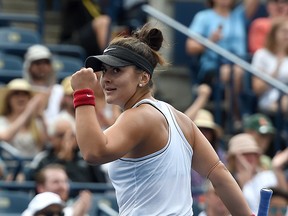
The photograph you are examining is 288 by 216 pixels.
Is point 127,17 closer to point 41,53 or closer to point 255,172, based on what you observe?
point 41,53

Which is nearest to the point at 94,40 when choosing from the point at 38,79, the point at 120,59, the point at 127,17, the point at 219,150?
the point at 127,17

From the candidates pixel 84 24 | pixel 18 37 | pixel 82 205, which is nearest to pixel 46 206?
pixel 82 205

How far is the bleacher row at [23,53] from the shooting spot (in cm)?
1055

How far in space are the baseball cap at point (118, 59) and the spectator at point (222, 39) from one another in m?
5.72

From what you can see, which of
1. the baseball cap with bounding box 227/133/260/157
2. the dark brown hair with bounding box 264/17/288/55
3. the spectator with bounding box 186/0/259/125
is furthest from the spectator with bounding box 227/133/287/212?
the dark brown hair with bounding box 264/17/288/55

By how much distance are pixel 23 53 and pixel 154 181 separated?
6.25 metres

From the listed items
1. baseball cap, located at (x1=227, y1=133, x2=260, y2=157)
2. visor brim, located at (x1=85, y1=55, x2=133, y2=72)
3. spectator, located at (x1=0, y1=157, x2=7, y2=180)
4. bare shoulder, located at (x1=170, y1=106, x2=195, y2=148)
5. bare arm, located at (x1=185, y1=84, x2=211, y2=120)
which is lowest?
spectator, located at (x1=0, y1=157, x2=7, y2=180)

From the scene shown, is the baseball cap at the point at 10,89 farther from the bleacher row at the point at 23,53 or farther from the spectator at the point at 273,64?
the spectator at the point at 273,64

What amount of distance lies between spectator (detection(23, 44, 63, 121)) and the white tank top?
16.3 feet

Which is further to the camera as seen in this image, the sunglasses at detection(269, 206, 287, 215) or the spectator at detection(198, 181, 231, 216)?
the sunglasses at detection(269, 206, 287, 215)

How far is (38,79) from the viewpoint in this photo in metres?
10.1

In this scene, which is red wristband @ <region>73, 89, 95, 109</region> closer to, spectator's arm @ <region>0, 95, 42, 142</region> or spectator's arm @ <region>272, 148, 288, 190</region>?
spectator's arm @ <region>0, 95, 42, 142</region>

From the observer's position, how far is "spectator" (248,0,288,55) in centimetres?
1148

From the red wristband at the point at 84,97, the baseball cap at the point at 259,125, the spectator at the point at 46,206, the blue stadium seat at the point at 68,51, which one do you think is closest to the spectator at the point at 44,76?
the blue stadium seat at the point at 68,51
